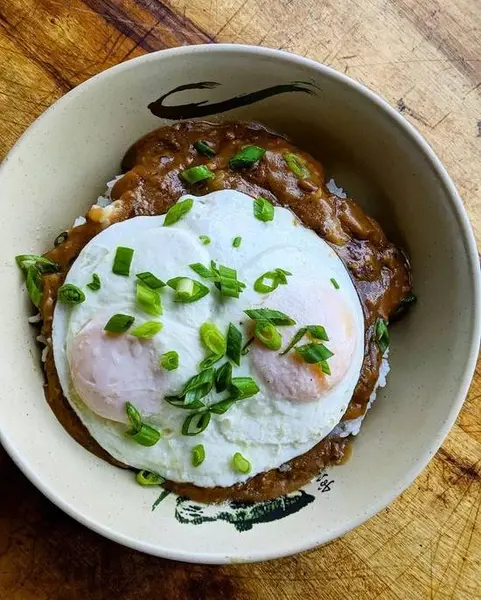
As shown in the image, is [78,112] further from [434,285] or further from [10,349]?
[434,285]

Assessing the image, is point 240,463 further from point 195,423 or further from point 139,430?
point 139,430

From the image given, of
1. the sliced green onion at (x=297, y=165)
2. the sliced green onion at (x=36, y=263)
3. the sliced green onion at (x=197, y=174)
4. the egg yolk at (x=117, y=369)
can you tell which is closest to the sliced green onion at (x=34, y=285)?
the sliced green onion at (x=36, y=263)

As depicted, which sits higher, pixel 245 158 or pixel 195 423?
pixel 245 158

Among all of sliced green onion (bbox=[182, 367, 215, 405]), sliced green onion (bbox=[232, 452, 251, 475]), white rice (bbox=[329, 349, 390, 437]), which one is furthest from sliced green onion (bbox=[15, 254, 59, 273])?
white rice (bbox=[329, 349, 390, 437])

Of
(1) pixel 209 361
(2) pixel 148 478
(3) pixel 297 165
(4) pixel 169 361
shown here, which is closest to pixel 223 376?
(1) pixel 209 361

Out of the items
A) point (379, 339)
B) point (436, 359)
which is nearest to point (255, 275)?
point (379, 339)

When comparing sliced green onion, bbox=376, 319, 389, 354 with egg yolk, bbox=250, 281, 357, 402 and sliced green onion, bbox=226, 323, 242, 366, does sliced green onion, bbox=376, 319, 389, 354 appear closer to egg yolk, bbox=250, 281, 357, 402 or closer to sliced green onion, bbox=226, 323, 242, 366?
egg yolk, bbox=250, 281, 357, 402

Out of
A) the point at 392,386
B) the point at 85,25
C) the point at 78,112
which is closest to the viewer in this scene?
the point at 78,112
